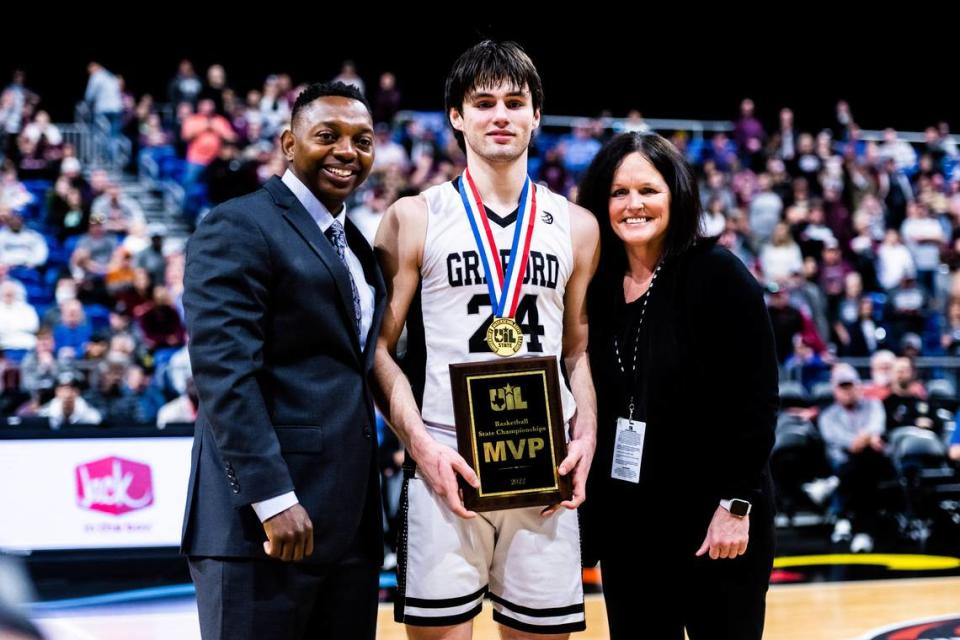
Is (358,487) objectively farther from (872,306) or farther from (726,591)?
(872,306)

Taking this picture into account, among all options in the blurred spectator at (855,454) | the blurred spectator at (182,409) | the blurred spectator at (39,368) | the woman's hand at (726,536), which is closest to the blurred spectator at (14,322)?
the blurred spectator at (39,368)

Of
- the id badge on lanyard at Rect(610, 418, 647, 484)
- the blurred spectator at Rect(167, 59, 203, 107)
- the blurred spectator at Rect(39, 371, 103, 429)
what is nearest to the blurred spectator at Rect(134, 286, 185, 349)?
the blurred spectator at Rect(39, 371, 103, 429)

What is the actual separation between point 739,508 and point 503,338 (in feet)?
2.87

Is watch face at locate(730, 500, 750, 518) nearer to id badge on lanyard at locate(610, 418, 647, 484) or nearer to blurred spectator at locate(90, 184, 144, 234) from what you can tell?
id badge on lanyard at locate(610, 418, 647, 484)

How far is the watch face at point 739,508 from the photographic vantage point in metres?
3.39

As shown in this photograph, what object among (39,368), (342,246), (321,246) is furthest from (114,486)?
(321,246)

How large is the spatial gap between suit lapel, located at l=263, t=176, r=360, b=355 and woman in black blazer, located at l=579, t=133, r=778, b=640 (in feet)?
3.09

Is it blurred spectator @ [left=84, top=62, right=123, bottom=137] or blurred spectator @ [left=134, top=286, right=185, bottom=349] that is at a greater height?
blurred spectator @ [left=84, top=62, right=123, bottom=137]

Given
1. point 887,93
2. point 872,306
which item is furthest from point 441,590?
point 887,93

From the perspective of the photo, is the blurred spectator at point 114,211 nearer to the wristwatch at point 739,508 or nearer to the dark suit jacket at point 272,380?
the dark suit jacket at point 272,380

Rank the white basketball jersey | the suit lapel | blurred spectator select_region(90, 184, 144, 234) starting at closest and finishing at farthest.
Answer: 1. the suit lapel
2. the white basketball jersey
3. blurred spectator select_region(90, 184, 144, 234)

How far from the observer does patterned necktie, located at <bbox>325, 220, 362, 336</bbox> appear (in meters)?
3.17

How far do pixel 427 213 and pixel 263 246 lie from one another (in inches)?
29.3

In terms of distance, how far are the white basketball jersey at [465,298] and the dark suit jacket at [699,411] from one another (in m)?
0.31
